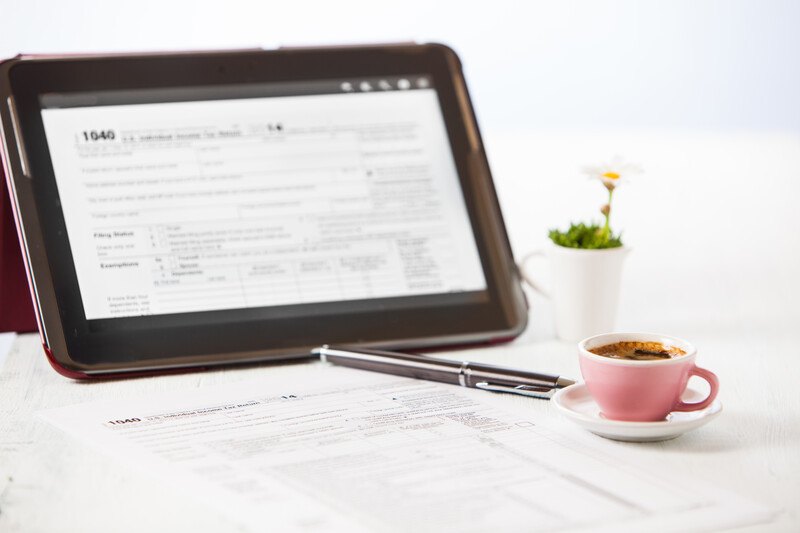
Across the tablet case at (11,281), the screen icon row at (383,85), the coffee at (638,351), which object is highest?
the screen icon row at (383,85)

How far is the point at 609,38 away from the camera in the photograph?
8.87ft

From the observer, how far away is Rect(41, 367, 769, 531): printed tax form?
57 cm

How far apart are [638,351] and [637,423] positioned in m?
0.07

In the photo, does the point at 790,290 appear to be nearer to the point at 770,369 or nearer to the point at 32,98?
the point at 770,369

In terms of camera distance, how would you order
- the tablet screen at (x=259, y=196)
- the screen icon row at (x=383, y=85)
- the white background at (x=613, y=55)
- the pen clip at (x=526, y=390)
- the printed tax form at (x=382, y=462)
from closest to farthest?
the printed tax form at (x=382, y=462) → the pen clip at (x=526, y=390) → the tablet screen at (x=259, y=196) → the screen icon row at (x=383, y=85) → the white background at (x=613, y=55)

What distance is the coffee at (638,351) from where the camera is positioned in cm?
71

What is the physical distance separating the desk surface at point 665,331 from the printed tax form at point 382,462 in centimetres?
2

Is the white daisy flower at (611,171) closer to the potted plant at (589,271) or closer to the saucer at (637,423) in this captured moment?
the potted plant at (589,271)

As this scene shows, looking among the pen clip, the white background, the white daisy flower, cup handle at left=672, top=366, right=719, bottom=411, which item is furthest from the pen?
the white background

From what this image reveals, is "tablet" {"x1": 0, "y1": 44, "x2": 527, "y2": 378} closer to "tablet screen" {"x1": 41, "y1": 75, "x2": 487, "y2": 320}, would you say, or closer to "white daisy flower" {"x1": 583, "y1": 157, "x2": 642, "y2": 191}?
"tablet screen" {"x1": 41, "y1": 75, "x2": 487, "y2": 320}

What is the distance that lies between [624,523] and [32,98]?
0.68 meters

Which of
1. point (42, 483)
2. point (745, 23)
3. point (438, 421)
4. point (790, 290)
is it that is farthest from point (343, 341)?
point (745, 23)

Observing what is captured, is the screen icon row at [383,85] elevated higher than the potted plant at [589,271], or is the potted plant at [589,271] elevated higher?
the screen icon row at [383,85]

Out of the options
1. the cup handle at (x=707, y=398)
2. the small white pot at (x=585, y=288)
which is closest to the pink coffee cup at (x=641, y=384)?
the cup handle at (x=707, y=398)
